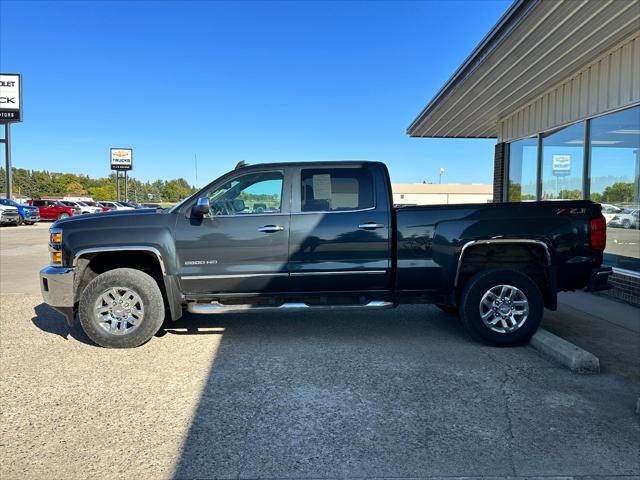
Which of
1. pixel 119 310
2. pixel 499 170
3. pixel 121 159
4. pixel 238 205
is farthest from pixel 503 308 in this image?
pixel 121 159

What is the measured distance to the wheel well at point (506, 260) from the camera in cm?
555


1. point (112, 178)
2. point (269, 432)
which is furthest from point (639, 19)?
point (112, 178)

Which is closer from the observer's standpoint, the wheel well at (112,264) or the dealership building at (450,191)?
the wheel well at (112,264)

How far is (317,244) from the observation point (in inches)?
216

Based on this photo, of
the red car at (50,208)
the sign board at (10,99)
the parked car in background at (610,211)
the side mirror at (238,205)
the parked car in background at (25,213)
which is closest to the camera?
the side mirror at (238,205)

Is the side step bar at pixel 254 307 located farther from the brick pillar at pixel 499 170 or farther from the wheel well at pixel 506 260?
the brick pillar at pixel 499 170

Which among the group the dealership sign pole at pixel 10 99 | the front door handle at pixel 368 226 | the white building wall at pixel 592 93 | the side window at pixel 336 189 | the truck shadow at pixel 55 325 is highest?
the dealership sign pole at pixel 10 99

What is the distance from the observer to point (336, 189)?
18.9 feet

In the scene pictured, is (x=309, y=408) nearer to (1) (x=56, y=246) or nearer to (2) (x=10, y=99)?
(1) (x=56, y=246)

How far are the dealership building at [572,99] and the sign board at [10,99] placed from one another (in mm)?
30700

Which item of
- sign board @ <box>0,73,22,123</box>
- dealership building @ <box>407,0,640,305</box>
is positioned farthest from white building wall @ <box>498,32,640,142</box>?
sign board @ <box>0,73,22,123</box>

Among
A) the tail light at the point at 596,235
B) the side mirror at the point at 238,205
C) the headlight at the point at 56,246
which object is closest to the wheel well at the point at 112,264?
the headlight at the point at 56,246

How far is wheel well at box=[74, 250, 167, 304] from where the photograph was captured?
5.46 m

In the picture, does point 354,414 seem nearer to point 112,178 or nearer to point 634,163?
point 634,163
